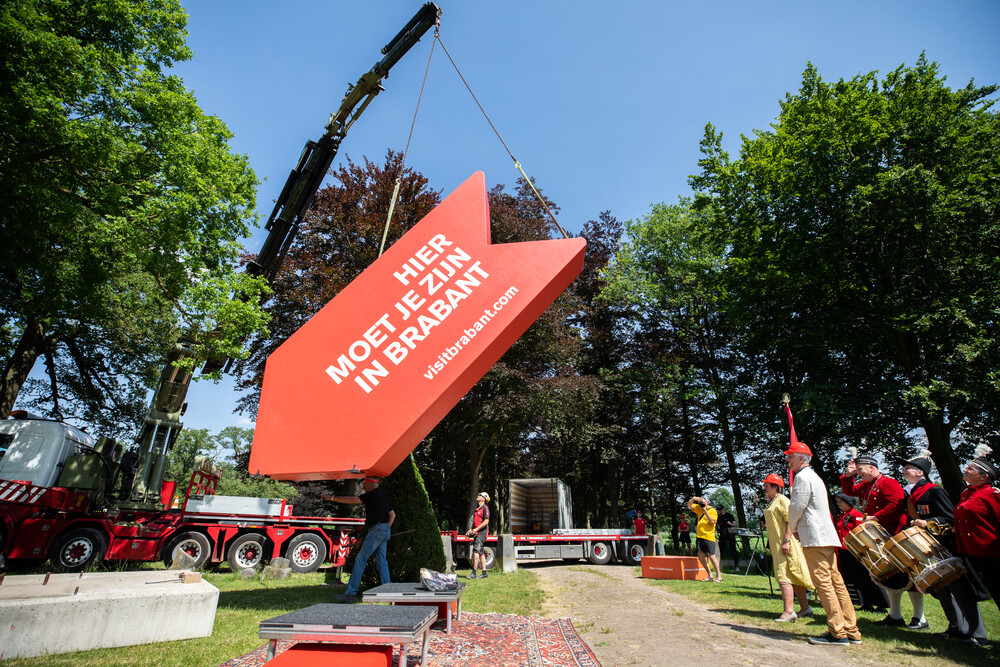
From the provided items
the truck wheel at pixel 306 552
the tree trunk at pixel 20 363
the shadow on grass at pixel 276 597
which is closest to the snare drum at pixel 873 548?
the shadow on grass at pixel 276 597

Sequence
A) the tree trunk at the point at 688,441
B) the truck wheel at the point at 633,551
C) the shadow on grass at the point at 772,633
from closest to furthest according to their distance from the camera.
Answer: the shadow on grass at the point at 772,633 < the truck wheel at the point at 633,551 < the tree trunk at the point at 688,441

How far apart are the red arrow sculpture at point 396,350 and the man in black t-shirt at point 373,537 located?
80.6 inches

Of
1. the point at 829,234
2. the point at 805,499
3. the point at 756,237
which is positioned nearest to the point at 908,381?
the point at 829,234

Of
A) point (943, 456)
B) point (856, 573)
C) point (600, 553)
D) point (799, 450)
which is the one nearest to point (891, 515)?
point (799, 450)

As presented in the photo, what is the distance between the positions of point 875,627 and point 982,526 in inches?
74.1

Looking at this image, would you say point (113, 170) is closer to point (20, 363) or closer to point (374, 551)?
point (374, 551)

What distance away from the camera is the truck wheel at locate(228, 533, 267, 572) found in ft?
38.8

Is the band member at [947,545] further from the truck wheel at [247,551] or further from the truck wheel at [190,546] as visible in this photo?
the truck wheel at [190,546]

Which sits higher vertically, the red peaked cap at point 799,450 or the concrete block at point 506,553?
the red peaked cap at point 799,450

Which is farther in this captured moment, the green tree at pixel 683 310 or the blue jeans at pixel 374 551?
the green tree at pixel 683 310

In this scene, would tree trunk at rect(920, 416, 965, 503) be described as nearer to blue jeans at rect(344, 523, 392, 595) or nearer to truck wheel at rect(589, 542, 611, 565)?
truck wheel at rect(589, 542, 611, 565)

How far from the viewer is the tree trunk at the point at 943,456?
1455 cm

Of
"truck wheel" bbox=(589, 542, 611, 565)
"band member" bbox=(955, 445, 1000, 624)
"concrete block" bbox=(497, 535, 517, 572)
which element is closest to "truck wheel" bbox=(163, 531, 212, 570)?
"concrete block" bbox=(497, 535, 517, 572)

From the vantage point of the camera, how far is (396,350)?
15.1ft
